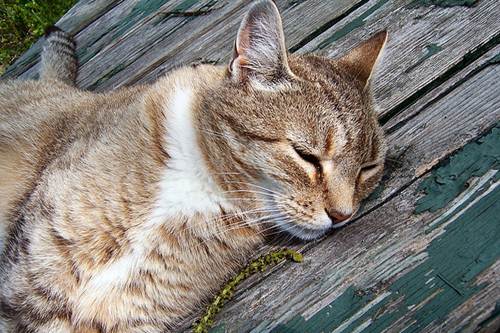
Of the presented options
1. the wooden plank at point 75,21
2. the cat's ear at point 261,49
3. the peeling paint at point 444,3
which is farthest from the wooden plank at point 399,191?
the wooden plank at point 75,21

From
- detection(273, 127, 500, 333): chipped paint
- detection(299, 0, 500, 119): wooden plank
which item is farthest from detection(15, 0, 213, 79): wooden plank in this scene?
detection(273, 127, 500, 333): chipped paint

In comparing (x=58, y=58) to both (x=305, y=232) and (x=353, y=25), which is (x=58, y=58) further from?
(x=305, y=232)

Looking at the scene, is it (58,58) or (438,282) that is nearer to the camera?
Result: (438,282)

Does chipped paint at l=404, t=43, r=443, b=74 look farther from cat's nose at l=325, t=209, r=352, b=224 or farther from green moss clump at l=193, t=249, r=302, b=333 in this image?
green moss clump at l=193, t=249, r=302, b=333

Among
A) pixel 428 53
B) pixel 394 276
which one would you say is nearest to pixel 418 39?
pixel 428 53

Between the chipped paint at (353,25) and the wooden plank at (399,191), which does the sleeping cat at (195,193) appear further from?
the chipped paint at (353,25)

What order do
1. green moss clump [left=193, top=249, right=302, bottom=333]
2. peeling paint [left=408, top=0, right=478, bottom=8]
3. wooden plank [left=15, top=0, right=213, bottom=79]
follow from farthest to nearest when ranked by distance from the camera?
→ wooden plank [left=15, top=0, right=213, bottom=79]
peeling paint [left=408, top=0, right=478, bottom=8]
green moss clump [left=193, top=249, right=302, bottom=333]
